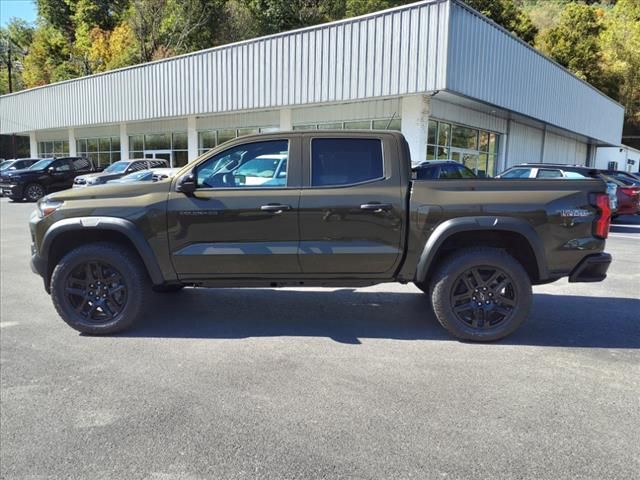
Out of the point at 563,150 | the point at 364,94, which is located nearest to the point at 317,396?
the point at 364,94

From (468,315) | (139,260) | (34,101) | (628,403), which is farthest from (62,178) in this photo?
(628,403)

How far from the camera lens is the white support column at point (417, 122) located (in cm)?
1596

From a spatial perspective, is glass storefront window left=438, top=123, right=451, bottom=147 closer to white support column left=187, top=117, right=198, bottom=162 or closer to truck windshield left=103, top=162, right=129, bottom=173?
truck windshield left=103, top=162, right=129, bottom=173

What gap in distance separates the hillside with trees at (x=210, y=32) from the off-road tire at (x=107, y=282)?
1502 inches

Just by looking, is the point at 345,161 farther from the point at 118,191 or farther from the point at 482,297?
Answer: the point at 118,191

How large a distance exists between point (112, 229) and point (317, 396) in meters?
2.51

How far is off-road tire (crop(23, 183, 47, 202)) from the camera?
20.1 meters

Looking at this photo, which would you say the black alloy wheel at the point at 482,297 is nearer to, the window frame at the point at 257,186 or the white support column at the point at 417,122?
the window frame at the point at 257,186

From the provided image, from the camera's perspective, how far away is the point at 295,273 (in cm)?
459

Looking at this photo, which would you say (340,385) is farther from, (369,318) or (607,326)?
(607,326)

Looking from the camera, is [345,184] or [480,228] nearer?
[480,228]

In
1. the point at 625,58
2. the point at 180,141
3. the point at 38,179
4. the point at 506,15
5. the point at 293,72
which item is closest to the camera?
the point at 293,72

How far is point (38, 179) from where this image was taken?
20.1m

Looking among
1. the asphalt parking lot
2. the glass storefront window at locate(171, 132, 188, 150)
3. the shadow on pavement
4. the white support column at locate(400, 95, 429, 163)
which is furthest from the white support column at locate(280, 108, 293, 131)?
the asphalt parking lot
